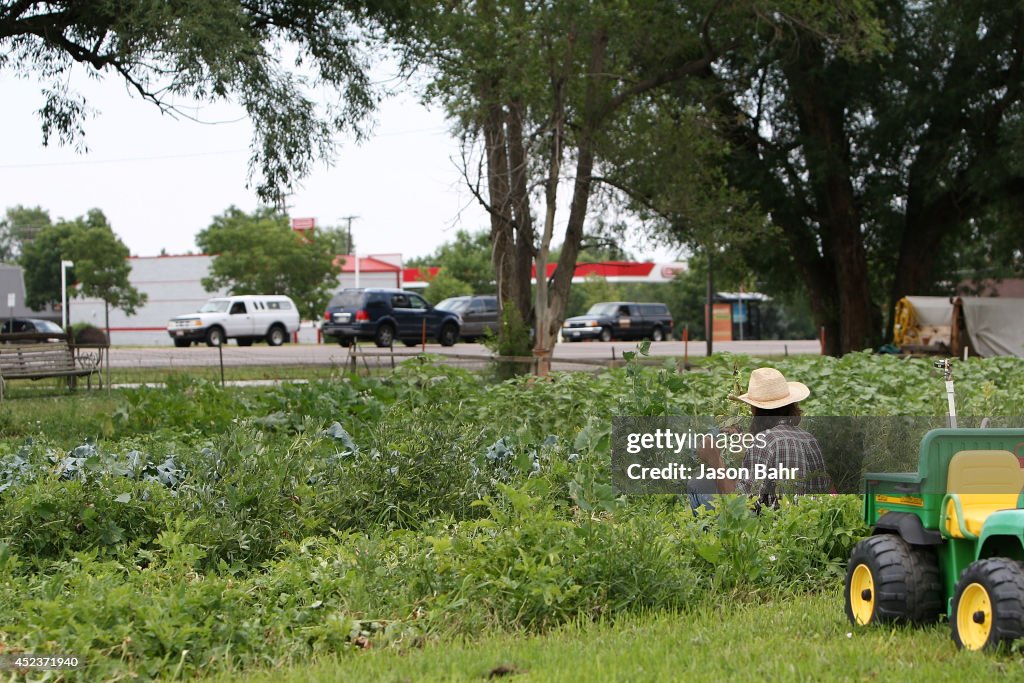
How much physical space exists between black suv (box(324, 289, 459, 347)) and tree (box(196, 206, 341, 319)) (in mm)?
22055

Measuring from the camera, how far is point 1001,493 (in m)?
4.70

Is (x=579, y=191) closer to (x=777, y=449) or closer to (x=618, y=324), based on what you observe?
(x=777, y=449)

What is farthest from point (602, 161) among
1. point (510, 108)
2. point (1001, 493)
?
point (1001, 493)

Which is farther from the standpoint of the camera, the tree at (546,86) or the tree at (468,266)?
the tree at (468,266)

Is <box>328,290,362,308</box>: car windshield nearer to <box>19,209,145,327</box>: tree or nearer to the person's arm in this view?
<box>19,209,145,327</box>: tree

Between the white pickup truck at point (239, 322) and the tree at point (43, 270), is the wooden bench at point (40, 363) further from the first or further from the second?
the tree at point (43, 270)

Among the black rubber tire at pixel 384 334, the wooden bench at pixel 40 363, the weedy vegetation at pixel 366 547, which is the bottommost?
the weedy vegetation at pixel 366 547

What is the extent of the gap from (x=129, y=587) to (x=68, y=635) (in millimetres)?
492

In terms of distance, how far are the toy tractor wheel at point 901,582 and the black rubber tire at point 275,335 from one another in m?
39.6

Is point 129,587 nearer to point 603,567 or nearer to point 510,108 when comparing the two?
point 603,567

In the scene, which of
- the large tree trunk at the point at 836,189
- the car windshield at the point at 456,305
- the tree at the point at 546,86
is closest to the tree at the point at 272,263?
the car windshield at the point at 456,305

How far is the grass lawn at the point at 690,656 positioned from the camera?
14.1 feet

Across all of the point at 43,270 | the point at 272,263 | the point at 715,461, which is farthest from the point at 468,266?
the point at 715,461

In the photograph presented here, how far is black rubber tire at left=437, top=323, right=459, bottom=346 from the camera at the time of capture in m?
39.7
